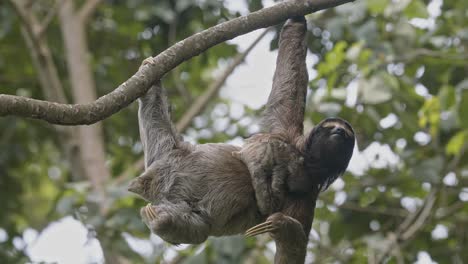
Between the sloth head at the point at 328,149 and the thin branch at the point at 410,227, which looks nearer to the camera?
the sloth head at the point at 328,149

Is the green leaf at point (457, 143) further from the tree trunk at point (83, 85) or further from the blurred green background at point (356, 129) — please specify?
the tree trunk at point (83, 85)

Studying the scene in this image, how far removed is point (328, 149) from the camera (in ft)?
21.1

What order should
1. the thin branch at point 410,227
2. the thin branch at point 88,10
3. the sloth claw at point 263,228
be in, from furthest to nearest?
the thin branch at point 88,10 → the thin branch at point 410,227 → the sloth claw at point 263,228

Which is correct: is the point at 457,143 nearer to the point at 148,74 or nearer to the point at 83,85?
the point at 148,74

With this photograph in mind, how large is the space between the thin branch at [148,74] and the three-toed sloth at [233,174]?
0.86 metres

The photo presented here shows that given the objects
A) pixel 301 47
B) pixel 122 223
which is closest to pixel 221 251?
pixel 122 223

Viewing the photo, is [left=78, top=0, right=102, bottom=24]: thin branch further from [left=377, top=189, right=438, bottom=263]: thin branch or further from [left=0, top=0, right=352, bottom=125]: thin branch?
[left=0, top=0, right=352, bottom=125]: thin branch

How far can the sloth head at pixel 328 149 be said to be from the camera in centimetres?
644

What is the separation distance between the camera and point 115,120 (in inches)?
487

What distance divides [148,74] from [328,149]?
1755 millimetres

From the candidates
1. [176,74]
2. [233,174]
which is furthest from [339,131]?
[176,74]

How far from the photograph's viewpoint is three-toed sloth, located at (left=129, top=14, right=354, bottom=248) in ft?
20.9

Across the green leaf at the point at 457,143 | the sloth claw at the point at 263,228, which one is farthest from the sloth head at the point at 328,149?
the green leaf at the point at 457,143

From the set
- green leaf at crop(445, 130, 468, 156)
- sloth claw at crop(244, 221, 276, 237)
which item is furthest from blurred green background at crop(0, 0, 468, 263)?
sloth claw at crop(244, 221, 276, 237)
